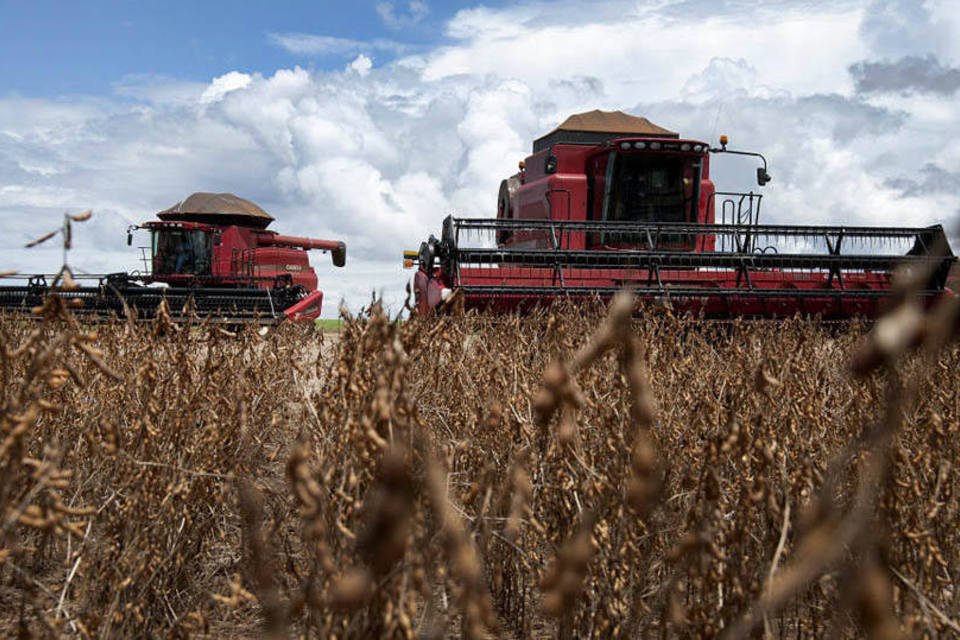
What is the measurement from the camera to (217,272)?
21.1 meters

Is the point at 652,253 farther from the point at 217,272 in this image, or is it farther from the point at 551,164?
the point at 217,272

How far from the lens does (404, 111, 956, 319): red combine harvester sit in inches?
357

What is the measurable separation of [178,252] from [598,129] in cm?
990

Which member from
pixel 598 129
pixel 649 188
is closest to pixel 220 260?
pixel 598 129

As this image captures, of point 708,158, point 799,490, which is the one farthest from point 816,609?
point 708,158

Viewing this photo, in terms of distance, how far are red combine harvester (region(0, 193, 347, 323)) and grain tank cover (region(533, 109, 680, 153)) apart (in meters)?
5.11

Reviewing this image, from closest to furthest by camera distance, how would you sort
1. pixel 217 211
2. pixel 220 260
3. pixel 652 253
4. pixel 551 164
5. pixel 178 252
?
pixel 652 253, pixel 551 164, pixel 178 252, pixel 220 260, pixel 217 211

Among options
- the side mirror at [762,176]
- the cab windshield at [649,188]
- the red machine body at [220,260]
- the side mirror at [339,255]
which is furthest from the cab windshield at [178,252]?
the side mirror at [762,176]

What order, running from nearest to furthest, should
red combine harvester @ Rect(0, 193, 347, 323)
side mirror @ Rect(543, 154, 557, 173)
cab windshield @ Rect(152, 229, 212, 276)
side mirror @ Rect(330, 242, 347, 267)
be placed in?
side mirror @ Rect(543, 154, 557, 173) → red combine harvester @ Rect(0, 193, 347, 323) → cab windshield @ Rect(152, 229, 212, 276) → side mirror @ Rect(330, 242, 347, 267)

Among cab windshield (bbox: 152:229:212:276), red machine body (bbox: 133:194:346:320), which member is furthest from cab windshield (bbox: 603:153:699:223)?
cab windshield (bbox: 152:229:212:276)

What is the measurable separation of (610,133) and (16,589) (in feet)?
46.2

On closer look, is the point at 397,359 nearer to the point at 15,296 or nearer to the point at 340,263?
the point at 15,296

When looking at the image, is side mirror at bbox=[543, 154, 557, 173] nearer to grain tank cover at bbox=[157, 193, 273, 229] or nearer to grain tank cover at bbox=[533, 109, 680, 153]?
grain tank cover at bbox=[533, 109, 680, 153]

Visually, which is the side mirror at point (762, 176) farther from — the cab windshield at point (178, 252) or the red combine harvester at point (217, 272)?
the cab windshield at point (178, 252)
